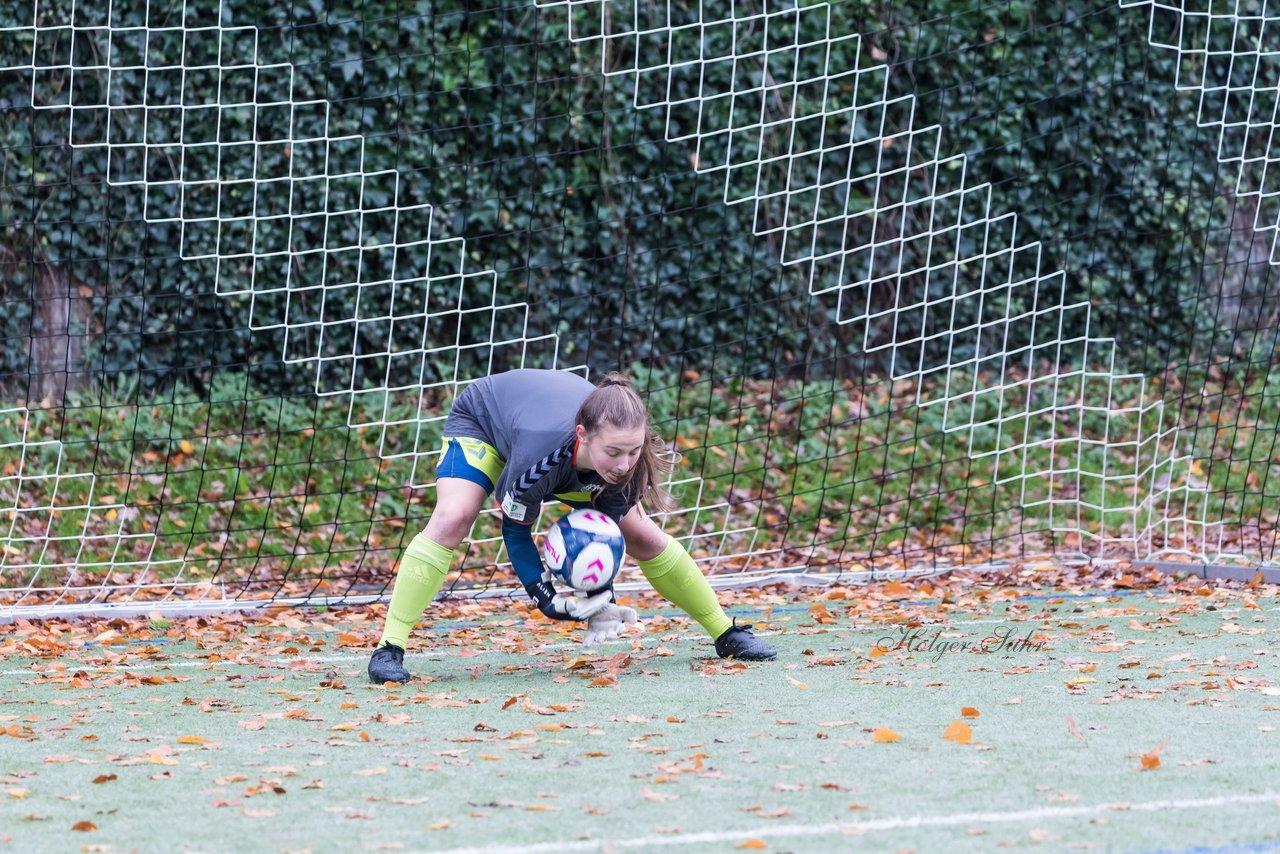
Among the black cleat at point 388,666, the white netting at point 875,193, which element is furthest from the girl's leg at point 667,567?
the white netting at point 875,193

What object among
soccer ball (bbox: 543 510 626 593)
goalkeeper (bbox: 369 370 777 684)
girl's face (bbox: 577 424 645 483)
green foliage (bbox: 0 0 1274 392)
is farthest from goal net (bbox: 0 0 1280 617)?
girl's face (bbox: 577 424 645 483)

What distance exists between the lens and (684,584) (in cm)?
488

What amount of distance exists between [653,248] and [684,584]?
501cm

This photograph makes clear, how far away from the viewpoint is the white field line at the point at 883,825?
2.74 meters

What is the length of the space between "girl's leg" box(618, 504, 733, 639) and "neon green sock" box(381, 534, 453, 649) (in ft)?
1.85

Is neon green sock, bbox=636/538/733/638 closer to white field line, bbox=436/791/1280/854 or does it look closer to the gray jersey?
the gray jersey

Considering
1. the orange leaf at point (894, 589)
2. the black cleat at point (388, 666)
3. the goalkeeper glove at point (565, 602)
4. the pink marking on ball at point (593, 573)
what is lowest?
the orange leaf at point (894, 589)

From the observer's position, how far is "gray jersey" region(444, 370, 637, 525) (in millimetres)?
4480

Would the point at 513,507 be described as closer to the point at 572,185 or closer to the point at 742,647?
the point at 742,647

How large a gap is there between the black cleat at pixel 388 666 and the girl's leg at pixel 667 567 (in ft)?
2.52

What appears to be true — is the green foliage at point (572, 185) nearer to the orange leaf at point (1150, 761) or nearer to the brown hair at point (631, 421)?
the brown hair at point (631, 421)

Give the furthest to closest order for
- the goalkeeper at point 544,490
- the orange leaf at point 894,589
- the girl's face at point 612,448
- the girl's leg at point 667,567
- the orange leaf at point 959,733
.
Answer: the orange leaf at point 894,589, the girl's leg at point 667,567, the goalkeeper at point 544,490, the girl's face at point 612,448, the orange leaf at point 959,733

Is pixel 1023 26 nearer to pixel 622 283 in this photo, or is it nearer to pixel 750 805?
pixel 622 283

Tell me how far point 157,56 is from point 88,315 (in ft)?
5.27
